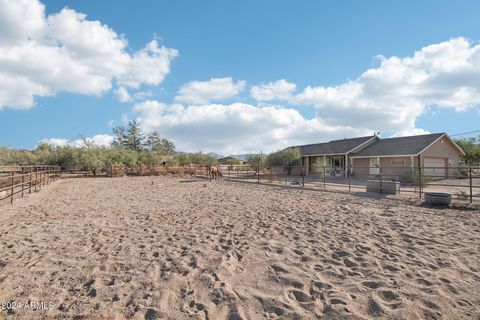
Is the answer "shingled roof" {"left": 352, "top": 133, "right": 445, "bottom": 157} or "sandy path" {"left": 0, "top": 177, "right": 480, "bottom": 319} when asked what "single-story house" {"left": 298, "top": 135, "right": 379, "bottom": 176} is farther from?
"sandy path" {"left": 0, "top": 177, "right": 480, "bottom": 319}

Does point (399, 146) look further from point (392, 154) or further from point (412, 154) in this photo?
point (412, 154)

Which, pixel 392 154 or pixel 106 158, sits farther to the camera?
pixel 106 158

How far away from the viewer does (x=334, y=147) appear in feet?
95.3

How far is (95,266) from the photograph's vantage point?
3.75 meters

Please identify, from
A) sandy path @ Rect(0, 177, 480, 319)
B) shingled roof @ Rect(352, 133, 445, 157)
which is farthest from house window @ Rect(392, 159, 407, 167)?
sandy path @ Rect(0, 177, 480, 319)

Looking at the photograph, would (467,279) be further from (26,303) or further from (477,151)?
(477,151)

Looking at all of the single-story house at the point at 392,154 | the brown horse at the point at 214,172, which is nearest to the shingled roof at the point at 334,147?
the single-story house at the point at 392,154

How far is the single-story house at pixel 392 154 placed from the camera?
72.1 feet

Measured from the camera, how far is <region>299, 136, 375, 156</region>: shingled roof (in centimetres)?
2710

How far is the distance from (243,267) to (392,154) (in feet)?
74.3

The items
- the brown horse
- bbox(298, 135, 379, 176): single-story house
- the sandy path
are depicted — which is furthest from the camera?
bbox(298, 135, 379, 176): single-story house

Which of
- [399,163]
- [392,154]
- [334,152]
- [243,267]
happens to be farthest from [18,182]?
[399,163]

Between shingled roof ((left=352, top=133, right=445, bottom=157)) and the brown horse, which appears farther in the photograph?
the brown horse

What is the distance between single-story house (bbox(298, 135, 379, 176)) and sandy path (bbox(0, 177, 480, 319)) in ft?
67.5
